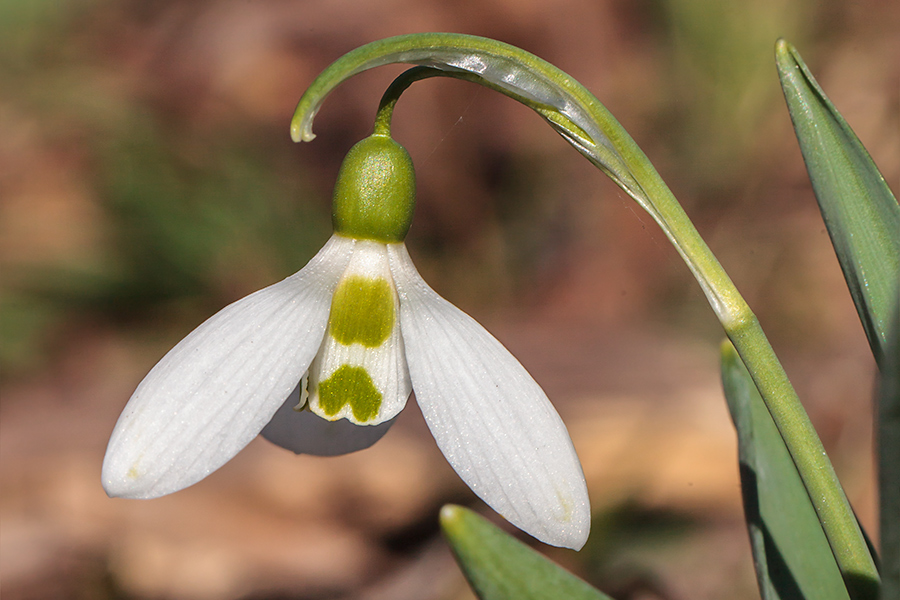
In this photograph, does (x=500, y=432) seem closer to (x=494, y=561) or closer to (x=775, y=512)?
(x=494, y=561)

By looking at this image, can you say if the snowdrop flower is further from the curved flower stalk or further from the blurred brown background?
the blurred brown background

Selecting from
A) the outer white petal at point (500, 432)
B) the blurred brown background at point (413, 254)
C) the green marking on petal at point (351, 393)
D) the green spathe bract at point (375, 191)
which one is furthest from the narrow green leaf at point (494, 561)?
the blurred brown background at point (413, 254)

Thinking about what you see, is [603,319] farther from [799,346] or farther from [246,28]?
[246,28]

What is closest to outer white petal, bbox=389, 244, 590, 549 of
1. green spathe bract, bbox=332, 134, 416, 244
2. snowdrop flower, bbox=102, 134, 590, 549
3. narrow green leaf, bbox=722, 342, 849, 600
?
snowdrop flower, bbox=102, 134, 590, 549

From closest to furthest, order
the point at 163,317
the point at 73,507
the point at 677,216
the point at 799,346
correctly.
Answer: the point at 677,216 < the point at 73,507 < the point at 799,346 < the point at 163,317

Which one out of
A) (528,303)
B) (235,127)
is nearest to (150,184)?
(235,127)

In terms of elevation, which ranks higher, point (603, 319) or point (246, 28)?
point (246, 28)

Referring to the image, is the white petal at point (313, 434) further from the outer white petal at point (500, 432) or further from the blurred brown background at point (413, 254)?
the blurred brown background at point (413, 254)
